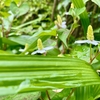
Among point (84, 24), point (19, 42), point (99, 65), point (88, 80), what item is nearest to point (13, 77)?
point (88, 80)

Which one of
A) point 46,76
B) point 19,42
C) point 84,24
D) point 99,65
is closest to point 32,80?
point 46,76

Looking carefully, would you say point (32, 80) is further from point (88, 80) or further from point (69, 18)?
point (69, 18)

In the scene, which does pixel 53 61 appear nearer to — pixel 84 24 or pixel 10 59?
pixel 10 59

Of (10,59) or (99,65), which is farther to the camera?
(99,65)

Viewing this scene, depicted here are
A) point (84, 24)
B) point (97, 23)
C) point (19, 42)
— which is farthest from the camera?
point (97, 23)

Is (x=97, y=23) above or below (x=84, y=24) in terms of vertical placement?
below

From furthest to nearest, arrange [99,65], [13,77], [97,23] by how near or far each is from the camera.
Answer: [97,23]
[99,65]
[13,77]
